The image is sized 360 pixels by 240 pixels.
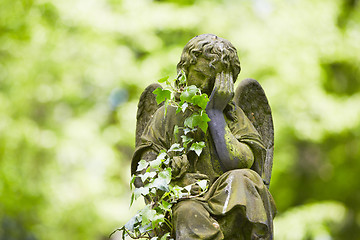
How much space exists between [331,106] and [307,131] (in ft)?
1.85

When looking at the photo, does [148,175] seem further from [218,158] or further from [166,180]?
[218,158]

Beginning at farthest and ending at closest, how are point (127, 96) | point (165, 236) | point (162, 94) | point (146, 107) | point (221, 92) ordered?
point (127, 96) → point (146, 107) → point (221, 92) → point (162, 94) → point (165, 236)

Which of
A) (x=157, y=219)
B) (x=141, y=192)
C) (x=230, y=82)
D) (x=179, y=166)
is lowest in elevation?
(x=157, y=219)

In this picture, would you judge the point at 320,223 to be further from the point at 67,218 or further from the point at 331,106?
the point at 67,218

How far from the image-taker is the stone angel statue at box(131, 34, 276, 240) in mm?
3691

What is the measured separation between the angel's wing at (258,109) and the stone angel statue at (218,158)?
55mm

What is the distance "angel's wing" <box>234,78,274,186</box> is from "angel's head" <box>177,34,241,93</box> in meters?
0.56

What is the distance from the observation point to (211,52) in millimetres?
4129

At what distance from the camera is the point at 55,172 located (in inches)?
476

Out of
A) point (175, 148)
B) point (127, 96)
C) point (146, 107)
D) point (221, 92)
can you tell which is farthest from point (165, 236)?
point (127, 96)

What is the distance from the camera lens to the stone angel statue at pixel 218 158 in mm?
3691

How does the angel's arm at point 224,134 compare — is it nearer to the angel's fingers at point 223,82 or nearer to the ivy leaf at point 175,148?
the angel's fingers at point 223,82

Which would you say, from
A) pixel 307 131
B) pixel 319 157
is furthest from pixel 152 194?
pixel 319 157

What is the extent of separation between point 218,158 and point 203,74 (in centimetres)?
59
